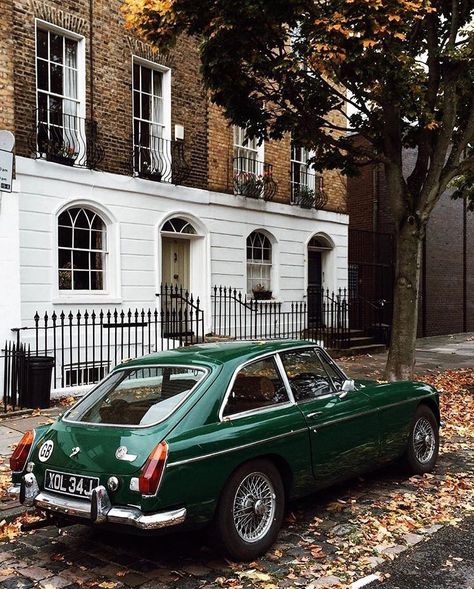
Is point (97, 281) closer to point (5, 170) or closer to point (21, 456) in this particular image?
point (5, 170)

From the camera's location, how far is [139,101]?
13086 millimetres

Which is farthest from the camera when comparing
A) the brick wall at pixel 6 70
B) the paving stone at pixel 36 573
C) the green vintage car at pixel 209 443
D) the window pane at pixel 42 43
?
the window pane at pixel 42 43

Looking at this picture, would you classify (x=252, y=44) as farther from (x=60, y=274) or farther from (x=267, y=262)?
(x=267, y=262)

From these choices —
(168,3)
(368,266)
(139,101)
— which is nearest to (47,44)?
(139,101)

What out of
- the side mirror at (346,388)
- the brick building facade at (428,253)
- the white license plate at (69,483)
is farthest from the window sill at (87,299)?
the brick building facade at (428,253)

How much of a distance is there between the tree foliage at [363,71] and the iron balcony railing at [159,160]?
93.0 inches

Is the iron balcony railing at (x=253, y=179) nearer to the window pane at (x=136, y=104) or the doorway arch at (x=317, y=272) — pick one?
the doorway arch at (x=317, y=272)

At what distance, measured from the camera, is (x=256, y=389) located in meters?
4.75

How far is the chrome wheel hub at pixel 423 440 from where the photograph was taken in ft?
20.2

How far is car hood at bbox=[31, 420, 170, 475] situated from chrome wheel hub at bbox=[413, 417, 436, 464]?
3.09 metres

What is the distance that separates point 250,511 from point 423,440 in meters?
2.67

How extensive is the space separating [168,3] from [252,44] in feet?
4.65

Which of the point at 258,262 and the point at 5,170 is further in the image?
the point at 258,262

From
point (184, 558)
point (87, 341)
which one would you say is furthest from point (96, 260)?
point (184, 558)
